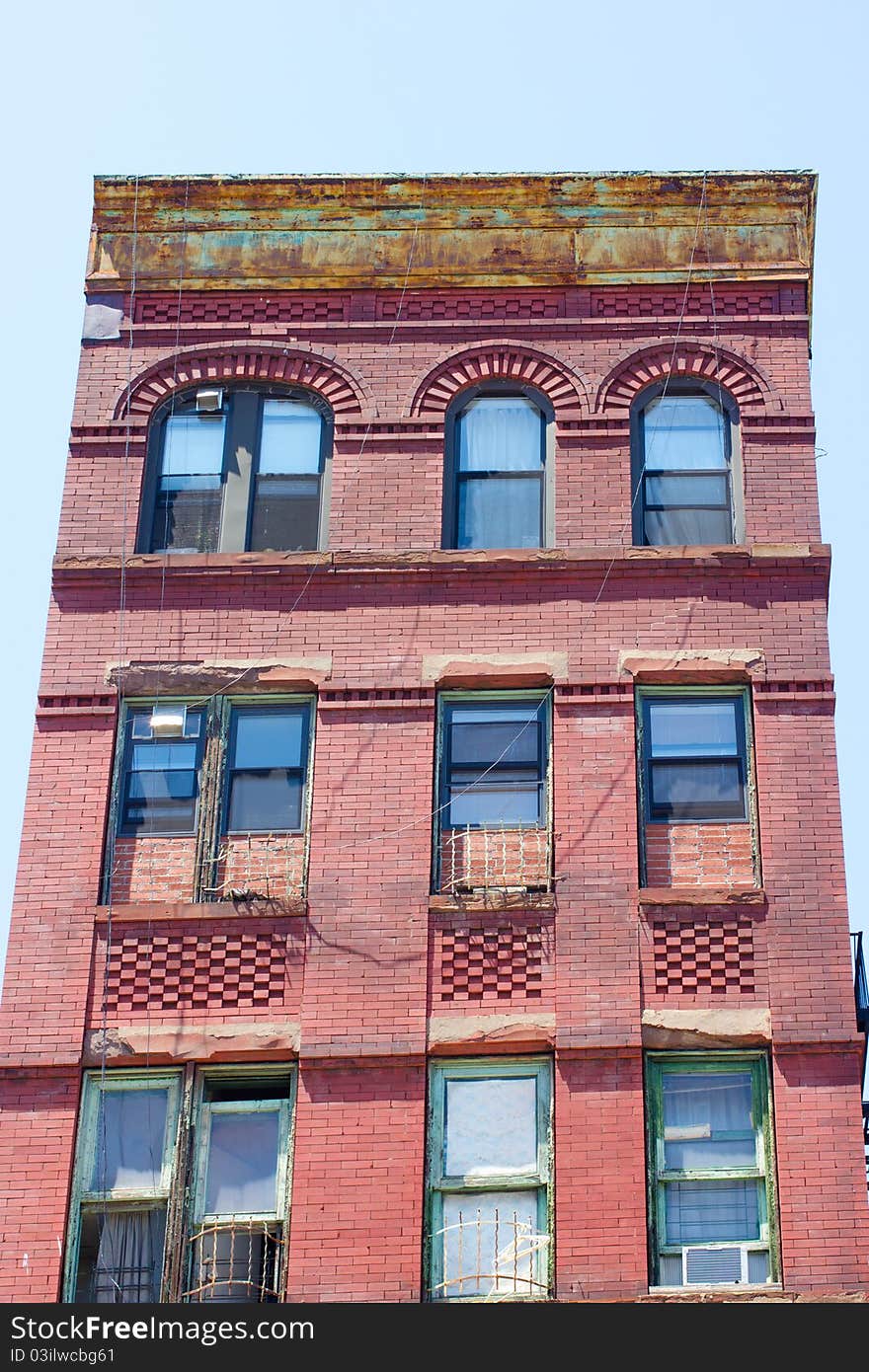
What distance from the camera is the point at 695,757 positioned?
18891 mm

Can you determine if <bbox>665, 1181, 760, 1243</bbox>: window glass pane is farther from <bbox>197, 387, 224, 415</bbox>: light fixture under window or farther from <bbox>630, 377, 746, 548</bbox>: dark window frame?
<bbox>197, 387, 224, 415</bbox>: light fixture under window

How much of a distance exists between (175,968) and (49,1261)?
2.45 m

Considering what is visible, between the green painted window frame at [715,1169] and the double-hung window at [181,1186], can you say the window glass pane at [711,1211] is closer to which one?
the green painted window frame at [715,1169]

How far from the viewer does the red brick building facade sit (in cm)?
1716

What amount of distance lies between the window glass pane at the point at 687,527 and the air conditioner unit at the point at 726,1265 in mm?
6223

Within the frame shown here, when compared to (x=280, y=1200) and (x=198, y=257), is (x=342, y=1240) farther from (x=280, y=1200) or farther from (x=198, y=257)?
(x=198, y=257)

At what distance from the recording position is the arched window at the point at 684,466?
20.2m

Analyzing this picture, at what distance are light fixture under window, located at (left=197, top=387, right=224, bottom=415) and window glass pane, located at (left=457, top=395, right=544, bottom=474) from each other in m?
2.19

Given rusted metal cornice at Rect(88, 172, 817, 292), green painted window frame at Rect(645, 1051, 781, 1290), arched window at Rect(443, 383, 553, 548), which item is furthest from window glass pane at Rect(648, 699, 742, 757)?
rusted metal cornice at Rect(88, 172, 817, 292)

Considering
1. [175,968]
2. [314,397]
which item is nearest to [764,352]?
[314,397]

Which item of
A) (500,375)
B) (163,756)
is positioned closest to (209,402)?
(500,375)

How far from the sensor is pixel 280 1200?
17.2 meters

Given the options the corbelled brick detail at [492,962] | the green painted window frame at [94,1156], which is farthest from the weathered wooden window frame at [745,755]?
the green painted window frame at [94,1156]

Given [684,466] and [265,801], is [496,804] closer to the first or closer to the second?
[265,801]
